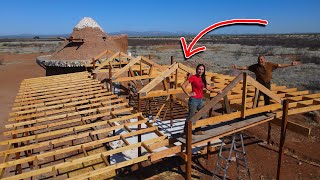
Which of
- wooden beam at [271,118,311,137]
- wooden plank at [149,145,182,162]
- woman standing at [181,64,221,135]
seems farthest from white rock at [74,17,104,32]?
wooden plank at [149,145,182,162]

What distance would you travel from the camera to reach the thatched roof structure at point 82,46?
1617cm

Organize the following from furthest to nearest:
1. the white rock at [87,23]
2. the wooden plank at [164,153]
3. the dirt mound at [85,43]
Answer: the white rock at [87,23], the dirt mound at [85,43], the wooden plank at [164,153]

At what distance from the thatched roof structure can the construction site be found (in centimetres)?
7

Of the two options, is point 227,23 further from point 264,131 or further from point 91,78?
point 91,78

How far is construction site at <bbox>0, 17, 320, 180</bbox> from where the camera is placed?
600cm

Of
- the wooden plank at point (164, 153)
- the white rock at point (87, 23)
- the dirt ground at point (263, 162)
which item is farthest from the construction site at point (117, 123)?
the white rock at point (87, 23)

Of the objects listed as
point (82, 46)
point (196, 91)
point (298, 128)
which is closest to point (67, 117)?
point (196, 91)

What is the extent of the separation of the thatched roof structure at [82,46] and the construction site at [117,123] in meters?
0.07

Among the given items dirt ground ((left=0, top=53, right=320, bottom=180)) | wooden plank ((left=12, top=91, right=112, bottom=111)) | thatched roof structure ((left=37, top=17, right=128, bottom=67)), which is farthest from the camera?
thatched roof structure ((left=37, top=17, right=128, bottom=67))

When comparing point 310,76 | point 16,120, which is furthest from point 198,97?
point 310,76

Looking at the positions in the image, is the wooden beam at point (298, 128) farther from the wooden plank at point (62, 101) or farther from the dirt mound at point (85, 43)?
the dirt mound at point (85, 43)

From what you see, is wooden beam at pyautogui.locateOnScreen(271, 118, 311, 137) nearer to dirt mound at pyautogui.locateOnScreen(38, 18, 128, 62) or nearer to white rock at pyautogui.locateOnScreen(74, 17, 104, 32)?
dirt mound at pyautogui.locateOnScreen(38, 18, 128, 62)

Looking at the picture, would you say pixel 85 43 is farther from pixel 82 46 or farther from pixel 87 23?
pixel 87 23

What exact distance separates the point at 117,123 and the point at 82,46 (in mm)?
6823
